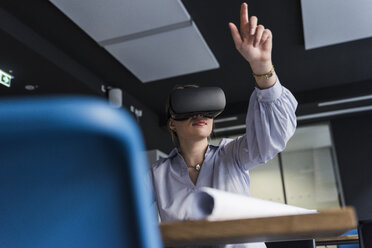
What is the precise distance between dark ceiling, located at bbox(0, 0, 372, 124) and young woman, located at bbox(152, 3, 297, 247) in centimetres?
219

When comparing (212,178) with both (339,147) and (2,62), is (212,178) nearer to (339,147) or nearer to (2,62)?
(2,62)

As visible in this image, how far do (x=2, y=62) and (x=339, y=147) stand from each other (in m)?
5.29

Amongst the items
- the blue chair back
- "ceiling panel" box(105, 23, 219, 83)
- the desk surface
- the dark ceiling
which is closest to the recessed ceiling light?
the dark ceiling

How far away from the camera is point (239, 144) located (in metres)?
1.40

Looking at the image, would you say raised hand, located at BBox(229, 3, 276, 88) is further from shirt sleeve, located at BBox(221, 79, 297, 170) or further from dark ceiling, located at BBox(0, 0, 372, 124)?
dark ceiling, located at BBox(0, 0, 372, 124)

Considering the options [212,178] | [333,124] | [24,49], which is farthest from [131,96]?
[212,178]

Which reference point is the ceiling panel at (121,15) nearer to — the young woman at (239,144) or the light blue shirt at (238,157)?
the young woman at (239,144)

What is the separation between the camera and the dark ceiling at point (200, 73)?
3.37 m

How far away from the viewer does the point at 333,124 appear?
20.9 feet

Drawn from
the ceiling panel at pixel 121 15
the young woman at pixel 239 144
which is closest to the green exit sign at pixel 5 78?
the ceiling panel at pixel 121 15

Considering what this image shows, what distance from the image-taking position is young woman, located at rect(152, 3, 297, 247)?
3.57ft

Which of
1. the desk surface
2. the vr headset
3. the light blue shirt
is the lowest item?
the desk surface

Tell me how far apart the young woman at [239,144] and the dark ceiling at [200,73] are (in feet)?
7.20

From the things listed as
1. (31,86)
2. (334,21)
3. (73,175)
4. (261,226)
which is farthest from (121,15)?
(73,175)
